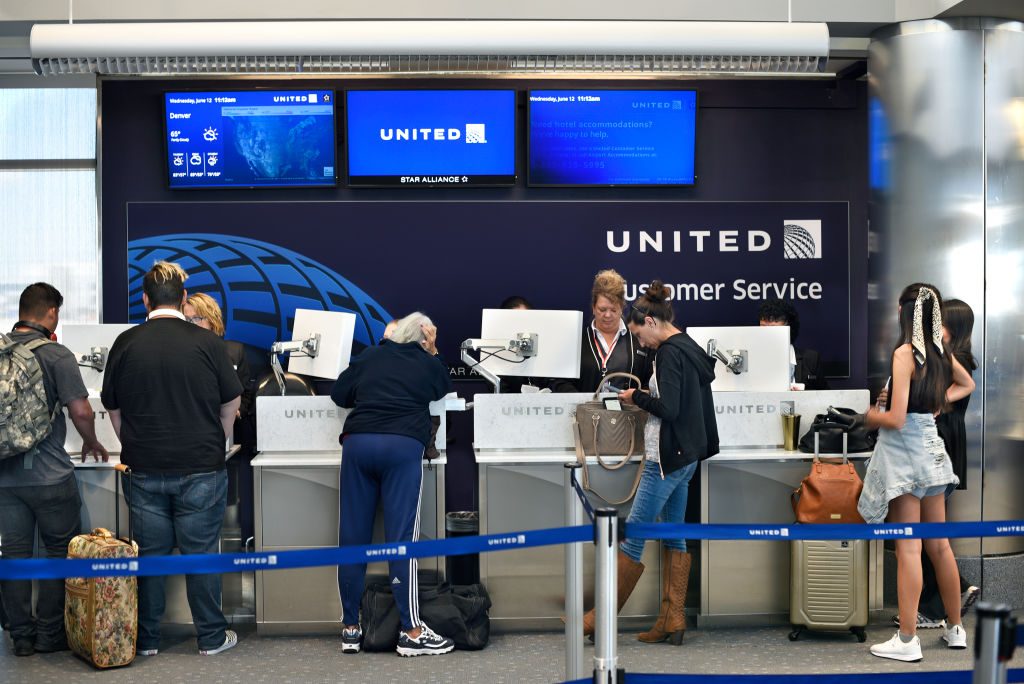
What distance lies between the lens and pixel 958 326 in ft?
15.6

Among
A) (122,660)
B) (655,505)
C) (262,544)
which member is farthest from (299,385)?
(655,505)

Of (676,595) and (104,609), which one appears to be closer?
(104,609)

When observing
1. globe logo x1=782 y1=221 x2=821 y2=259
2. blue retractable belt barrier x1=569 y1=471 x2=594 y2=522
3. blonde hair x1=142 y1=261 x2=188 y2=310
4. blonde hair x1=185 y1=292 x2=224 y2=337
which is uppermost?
globe logo x1=782 y1=221 x2=821 y2=259

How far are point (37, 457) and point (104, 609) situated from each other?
67 centimetres

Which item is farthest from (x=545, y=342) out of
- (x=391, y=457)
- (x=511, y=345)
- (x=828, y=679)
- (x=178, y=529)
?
(x=828, y=679)

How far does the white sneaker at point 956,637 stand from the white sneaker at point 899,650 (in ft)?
0.51

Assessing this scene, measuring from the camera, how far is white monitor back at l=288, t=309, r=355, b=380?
5113mm

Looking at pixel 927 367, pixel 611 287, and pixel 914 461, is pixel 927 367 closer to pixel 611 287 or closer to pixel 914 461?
pixel 914 461

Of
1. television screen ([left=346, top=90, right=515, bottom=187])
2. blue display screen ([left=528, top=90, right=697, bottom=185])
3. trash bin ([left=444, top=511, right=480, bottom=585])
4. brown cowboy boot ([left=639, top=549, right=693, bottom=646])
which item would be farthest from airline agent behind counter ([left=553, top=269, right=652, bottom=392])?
television screen ([left=346, top=90, right=515, bottom=187])

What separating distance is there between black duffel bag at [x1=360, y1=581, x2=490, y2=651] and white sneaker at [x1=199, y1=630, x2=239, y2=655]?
0.56 meters

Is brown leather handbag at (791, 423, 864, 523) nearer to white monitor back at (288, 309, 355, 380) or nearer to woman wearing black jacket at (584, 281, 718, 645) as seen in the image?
woman wearing black jacket at (584, 281, 718, 645)

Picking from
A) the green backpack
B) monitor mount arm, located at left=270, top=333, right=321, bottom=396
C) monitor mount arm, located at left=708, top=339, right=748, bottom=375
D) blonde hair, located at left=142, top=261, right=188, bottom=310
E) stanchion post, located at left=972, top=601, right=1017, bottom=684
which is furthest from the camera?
monitor mount arm, located at left=270, top=333, right=321, bottom=396

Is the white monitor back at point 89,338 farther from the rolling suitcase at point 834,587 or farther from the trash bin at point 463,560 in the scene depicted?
the rolling suitcase at point 834,587

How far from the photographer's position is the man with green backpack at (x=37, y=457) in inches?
165
